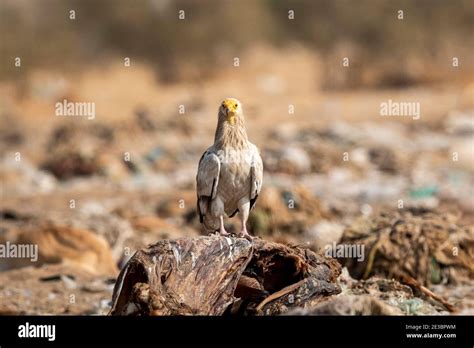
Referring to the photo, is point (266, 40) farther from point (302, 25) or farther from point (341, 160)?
point (341, 160)

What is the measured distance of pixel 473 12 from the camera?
28.9 metres

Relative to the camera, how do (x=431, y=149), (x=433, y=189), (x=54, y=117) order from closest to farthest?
(x=433, y=189)
(x=431, y=149)
(x=54, y=117)

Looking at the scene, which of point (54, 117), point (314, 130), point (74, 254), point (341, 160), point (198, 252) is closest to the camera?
point (198, 252)

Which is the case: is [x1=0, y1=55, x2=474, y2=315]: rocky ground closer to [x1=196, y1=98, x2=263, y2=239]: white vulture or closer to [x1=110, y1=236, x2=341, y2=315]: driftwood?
[x1=110, y1=236, x2=341, y2=315]: driftwood

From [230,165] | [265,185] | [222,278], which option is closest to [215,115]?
[265,185]

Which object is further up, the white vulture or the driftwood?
the white vulture

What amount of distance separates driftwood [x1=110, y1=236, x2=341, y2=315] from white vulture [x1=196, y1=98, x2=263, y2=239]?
47 centimetres

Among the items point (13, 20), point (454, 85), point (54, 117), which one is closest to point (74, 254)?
point (54, 117)

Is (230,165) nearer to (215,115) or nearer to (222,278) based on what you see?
(222,278)

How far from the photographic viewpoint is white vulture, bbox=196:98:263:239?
6051mm

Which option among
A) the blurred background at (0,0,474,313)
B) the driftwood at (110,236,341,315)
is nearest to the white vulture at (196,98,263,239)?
the driftwood at (110,236,341,315)

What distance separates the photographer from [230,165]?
6066mm

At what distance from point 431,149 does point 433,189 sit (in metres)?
3.56

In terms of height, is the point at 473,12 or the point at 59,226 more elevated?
the point at 473,12
